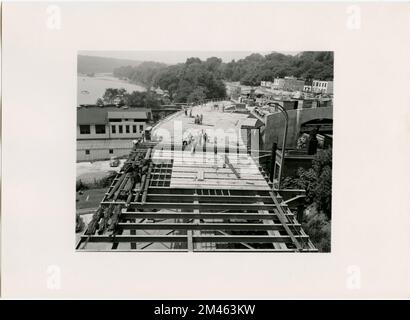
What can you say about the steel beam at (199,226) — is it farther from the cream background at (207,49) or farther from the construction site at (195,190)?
the cream background at (207,49)

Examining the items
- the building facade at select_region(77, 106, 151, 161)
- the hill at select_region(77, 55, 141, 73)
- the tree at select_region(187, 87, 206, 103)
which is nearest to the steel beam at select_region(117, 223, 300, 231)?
the building facade at select_region(77, 106, 151, 161)

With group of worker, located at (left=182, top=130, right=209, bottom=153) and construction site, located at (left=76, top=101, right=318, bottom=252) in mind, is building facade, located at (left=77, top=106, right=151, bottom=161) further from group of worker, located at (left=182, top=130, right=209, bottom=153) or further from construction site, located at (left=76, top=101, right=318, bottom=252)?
group of worker, located at (left=182, top=130, right=209, bottom=153)

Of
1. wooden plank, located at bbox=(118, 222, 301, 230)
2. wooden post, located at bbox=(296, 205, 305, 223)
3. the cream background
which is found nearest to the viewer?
the cream background

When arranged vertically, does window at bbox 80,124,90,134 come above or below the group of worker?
above

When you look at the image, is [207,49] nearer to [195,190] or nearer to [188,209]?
[195,190]

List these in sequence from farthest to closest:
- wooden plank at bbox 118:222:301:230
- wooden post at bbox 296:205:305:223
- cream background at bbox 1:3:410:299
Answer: wooden post at bbox 296:205:305:223 → wooden plank at bbox 118:222:301:230 → cream background at bbox 1:3:410:299

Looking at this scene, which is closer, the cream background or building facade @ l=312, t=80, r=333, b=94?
the cream background
